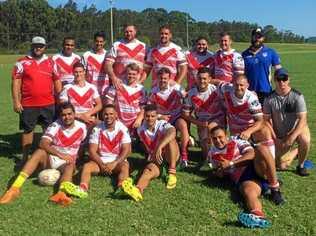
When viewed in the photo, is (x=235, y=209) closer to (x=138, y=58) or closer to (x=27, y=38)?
(x=138, y=58)

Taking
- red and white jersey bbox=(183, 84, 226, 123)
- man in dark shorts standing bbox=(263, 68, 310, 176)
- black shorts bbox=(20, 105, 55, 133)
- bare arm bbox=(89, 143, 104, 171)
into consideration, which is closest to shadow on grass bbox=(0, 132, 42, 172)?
black shorts bbox=(20, 105, 55, 133)

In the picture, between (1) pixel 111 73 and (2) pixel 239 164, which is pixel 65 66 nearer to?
(1) pixel 111 73

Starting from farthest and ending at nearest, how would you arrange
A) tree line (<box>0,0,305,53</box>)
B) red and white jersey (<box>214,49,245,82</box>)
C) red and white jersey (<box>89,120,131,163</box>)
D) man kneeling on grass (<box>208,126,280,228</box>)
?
tree line (<box>0,0,305,53</box>) → red and white jersey (<box>214,49,245,82</box>) → red and white jersey (<box>89,120,131,163</box>) → man kneeling on grass (<box>208,126,280,228</box>)

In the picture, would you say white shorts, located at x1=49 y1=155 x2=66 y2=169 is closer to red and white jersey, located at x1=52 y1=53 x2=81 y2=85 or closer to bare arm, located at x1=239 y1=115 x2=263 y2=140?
red and white jersey, located at x1=52 y1=53 x2=81 y2=85

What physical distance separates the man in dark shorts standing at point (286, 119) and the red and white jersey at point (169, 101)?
1502mm

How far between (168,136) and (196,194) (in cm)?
103

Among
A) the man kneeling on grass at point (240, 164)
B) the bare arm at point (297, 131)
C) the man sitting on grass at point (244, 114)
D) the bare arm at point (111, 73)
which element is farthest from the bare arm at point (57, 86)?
the bare arm at point (297, 131)

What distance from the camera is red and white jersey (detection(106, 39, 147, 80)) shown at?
904 centimetres

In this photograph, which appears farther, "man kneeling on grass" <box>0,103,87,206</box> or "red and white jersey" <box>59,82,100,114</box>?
"red and white jersey" <box>59,82,100,114</box>

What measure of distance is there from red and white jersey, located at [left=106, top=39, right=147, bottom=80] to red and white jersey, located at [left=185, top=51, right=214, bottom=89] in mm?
955

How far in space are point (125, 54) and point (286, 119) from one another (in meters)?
3.12

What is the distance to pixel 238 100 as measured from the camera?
780 centimetres

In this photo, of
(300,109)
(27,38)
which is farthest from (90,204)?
(27,38)

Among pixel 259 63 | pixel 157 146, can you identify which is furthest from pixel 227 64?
pixel 157 146
